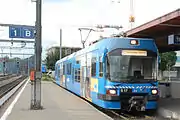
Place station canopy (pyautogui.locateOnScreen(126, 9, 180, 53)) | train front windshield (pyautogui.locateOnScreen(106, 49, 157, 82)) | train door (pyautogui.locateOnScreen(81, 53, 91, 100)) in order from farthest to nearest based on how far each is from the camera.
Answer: train door (pyautogui.locateOnScreen(81, 53, 91, 100))
train front windshield (pyautogui.locateOnScreen(106, 49, 157, 82))
station canopy (pyautogui.locateOnScreen(126, 9, 180, 53))

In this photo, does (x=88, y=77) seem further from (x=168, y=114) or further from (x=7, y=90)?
(x=7, y=90)

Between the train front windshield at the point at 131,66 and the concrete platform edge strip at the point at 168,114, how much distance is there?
1.54 meters

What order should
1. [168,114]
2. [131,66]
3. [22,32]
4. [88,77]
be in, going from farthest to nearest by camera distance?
[22,32], [88,77], [168,114], [131,66]

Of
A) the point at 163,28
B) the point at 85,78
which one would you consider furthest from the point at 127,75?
the point at 85,78

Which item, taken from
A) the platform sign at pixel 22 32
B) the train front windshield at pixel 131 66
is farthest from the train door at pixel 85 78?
the train front windshield at pixel 131 66

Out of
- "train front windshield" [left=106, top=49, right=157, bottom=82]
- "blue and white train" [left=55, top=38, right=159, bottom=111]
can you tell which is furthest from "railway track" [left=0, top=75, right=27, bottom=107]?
"train front windshield" [left=106, top=49, right=157, bottom=82]

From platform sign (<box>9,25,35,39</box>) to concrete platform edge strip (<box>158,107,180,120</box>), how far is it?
25.9 feet

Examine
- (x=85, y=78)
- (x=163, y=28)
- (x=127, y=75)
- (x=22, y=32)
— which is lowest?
(x=85, y=78)

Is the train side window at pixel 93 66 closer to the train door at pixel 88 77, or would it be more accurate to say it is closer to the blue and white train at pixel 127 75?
the train door at pixel 88 77

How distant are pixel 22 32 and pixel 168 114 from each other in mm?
12068

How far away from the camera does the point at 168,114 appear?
1523cm

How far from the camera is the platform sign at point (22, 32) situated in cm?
2026

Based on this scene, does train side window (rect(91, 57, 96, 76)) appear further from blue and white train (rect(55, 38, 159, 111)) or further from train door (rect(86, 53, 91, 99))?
blue and white train (rect(55, 38, 159, 111))

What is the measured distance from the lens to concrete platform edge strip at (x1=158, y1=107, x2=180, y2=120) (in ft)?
47.2
